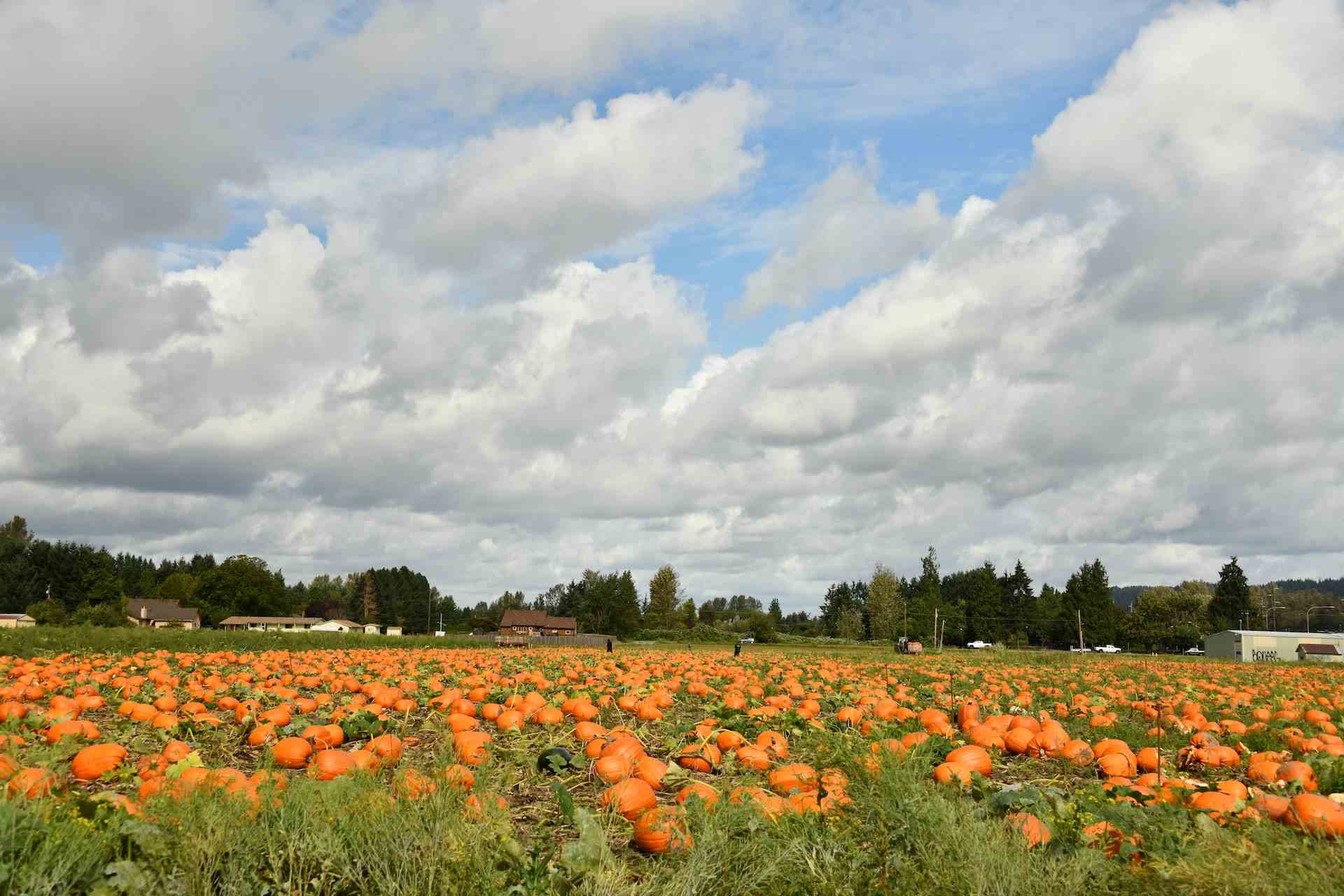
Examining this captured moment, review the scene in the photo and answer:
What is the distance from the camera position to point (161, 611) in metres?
113

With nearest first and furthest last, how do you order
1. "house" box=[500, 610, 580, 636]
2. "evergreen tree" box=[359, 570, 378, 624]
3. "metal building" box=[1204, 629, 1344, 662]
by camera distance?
1. "metal building" box=[1204, 629, 1344, 662]
2. "house" box=[500, 610, 580, 636]
3. "evergreen tree" box=[359, 570, 378, 624]

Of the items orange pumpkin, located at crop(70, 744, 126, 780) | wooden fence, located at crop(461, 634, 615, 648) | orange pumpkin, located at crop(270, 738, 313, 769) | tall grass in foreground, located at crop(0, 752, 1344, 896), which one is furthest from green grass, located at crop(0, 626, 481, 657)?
tall grass in foreground, located at crop(0, 752, 1344, 896)

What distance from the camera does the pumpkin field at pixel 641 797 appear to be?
5.02m

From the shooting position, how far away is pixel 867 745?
7383 millimetres

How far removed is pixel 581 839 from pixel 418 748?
3.57 meters

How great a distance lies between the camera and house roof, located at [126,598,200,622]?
110875 mm

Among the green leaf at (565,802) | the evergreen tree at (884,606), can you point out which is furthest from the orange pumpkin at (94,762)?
the evergreen tree at (884,606)

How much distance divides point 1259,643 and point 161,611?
116 meters

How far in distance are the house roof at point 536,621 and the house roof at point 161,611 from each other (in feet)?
122

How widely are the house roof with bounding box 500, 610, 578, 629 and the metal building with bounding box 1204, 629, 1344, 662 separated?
72294mm

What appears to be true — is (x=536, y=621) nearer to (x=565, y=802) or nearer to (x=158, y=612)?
(x=158, y=612)

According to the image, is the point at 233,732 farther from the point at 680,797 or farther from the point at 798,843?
the point at 798,843

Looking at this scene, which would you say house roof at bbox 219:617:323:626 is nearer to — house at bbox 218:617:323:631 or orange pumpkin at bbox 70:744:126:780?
house at bbox 218:617:323:631

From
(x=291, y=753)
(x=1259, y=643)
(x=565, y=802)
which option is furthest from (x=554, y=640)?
(x=1259, y=643)
